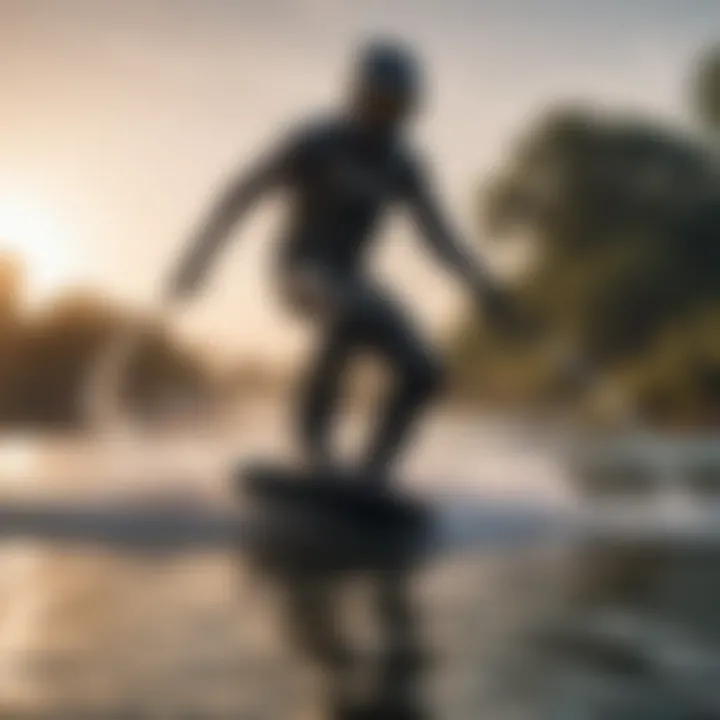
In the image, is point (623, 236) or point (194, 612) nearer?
point (194, 612)

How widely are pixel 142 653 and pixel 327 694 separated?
16 cm

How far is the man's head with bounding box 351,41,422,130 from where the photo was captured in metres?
1.17

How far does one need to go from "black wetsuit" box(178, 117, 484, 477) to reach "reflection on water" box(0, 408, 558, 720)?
0.05 meters

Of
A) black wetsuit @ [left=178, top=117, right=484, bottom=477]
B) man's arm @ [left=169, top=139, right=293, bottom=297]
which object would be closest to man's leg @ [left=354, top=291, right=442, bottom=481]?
black wetsuit @ [left=178, top=117, right=484, bottom=477]

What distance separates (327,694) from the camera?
0.86 meters

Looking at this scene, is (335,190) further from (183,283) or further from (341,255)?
(183,283)

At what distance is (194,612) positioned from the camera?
993mm

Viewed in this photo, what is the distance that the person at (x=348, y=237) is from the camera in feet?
3.82

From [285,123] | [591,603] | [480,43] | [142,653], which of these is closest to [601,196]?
[480,43]

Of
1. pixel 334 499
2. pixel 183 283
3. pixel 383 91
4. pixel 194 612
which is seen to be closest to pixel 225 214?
pixel 183 283

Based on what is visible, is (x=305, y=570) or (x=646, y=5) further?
(x=646, y=5)

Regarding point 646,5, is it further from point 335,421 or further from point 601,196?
point 335,421

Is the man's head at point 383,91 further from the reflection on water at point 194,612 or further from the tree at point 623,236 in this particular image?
the reflection on water at point 194,612

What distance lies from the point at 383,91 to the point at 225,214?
0.20 meters
